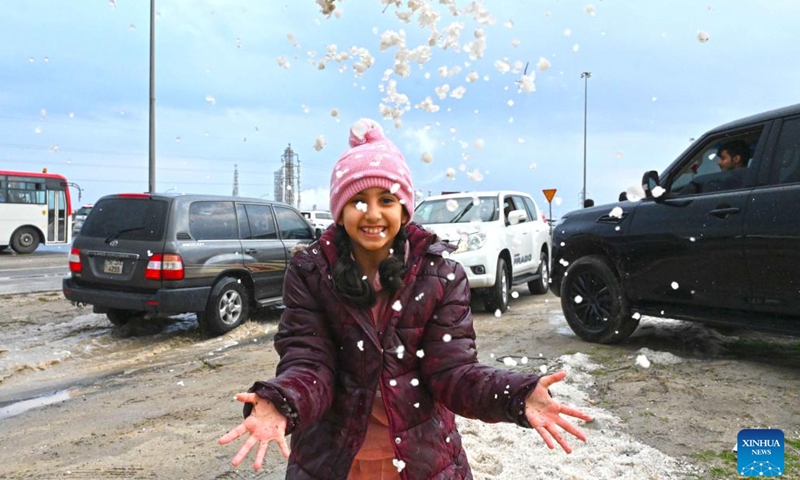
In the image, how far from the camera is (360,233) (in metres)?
2.02

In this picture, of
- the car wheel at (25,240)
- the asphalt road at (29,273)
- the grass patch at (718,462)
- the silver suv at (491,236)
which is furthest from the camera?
the car wheel at (25,240)


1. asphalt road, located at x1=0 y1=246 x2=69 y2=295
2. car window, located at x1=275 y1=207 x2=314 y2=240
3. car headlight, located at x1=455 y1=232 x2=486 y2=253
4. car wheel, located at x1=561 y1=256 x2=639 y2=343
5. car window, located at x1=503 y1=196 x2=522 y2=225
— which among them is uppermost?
car window, located at x1=503 y1=196 x2=522 y2=225

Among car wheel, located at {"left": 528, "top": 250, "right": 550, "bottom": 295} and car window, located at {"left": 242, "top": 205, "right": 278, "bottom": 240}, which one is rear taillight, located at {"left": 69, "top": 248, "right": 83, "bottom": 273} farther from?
car wheel, located at {"left": 528, "top": 250, "right": 550, "bottom": 295}

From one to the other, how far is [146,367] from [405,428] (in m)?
5.16

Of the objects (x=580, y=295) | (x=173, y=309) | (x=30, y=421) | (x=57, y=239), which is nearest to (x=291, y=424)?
(x=30, y=421)

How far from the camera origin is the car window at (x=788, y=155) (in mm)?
4672

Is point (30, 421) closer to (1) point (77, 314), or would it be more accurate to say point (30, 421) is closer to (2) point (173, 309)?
(2) point (173, 309)

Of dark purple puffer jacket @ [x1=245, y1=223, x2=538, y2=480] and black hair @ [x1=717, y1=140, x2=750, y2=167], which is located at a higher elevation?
black hair @ [x1=717, y1=140, x2=750, y2=167]

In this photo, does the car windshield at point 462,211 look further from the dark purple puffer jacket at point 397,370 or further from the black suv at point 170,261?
the dark purple puffer jacket at point 397,370

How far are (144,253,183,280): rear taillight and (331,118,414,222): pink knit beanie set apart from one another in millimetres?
5722

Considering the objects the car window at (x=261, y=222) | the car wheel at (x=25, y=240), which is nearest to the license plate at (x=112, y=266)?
the car window at (x=261, y=222)

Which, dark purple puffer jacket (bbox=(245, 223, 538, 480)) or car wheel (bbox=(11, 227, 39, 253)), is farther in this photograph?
car wheel (bbox=(11, 227, 39, 253))

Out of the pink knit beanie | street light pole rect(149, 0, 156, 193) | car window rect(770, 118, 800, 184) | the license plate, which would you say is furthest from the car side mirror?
street light pole rect(149, 0, 156, 193)

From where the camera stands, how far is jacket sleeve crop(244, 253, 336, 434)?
1.71 metres
